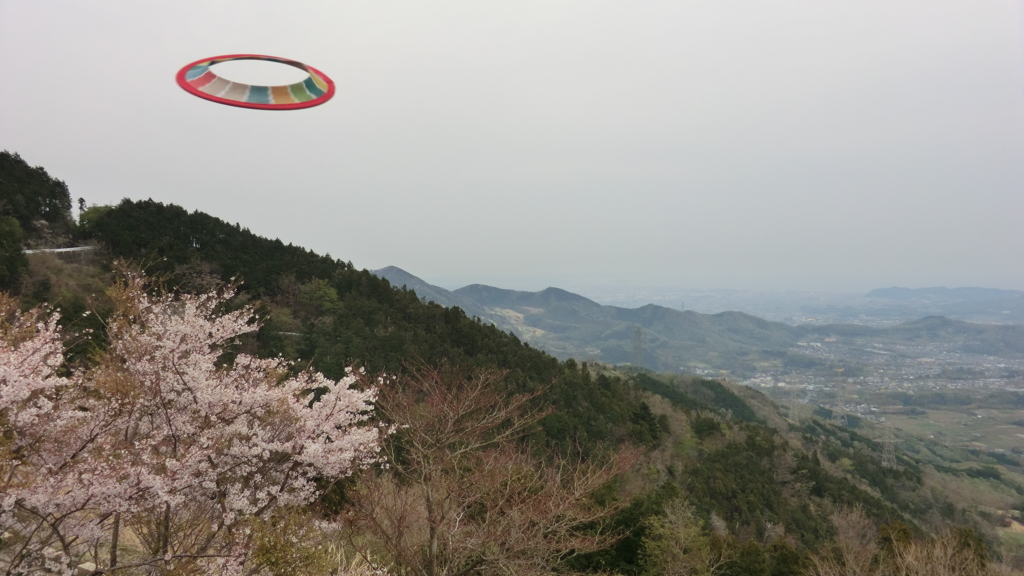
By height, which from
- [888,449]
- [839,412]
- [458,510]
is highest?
[458,510]

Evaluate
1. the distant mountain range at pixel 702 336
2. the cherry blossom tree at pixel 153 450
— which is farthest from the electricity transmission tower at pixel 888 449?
the distant mountain range at pixel 702 336

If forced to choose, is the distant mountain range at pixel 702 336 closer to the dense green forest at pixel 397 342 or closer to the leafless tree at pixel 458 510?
the dense green forest at pixel 397 342

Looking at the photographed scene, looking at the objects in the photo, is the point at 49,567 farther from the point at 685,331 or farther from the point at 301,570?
the point at 685,331

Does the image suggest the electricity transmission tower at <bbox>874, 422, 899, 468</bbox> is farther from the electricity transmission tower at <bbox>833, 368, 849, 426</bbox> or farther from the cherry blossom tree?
the cherry blossom tree

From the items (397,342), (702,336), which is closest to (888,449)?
(397,342)

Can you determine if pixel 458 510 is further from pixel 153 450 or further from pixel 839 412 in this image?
pixel 839 412
